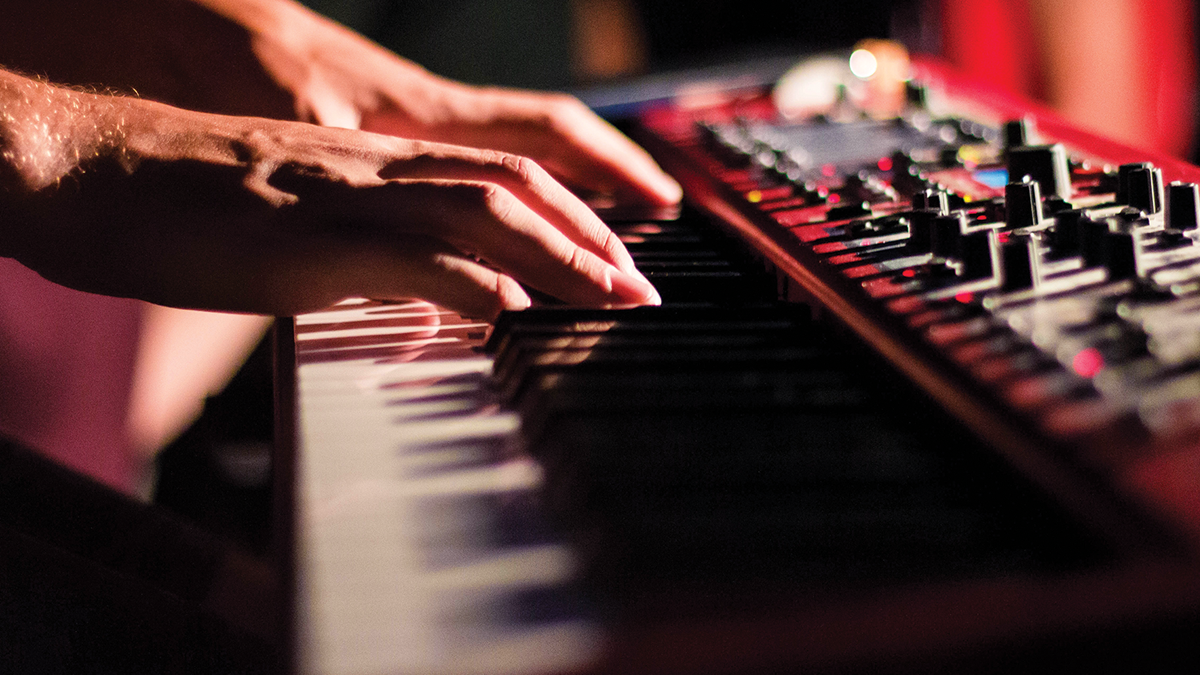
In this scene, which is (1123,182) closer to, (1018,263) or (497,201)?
(1018,263)

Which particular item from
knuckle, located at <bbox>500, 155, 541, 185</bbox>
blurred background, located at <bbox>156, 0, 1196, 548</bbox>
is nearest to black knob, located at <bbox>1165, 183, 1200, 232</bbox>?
knuckle, located at <bbox>500, 155, 541, 185</bbox>

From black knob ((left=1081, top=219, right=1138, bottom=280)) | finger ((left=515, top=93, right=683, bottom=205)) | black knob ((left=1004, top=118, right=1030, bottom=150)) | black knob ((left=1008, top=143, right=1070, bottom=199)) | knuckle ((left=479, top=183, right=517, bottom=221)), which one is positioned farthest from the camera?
finger ((left=515, top=93, right=683, bottom=205))

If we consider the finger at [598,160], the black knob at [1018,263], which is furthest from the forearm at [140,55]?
the black knob at [1018,263]

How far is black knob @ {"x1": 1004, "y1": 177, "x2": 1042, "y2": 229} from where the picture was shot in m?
0.79

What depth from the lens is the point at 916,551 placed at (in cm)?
49

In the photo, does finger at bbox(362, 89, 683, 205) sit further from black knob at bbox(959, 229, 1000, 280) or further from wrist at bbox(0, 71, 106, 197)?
black knob at bbox(959, 229, 1000, 280)

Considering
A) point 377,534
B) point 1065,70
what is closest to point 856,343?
point 377,534

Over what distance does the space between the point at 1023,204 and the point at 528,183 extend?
43 cm

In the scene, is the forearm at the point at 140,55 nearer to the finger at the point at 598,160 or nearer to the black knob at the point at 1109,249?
the finger at the point at 598,160

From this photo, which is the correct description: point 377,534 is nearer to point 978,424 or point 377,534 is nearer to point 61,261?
point 978,424

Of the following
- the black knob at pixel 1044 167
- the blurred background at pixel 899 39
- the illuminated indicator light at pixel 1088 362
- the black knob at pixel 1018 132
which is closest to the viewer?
the illuminated indicator light at pixel 1088 362

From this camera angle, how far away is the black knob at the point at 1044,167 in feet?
2.93

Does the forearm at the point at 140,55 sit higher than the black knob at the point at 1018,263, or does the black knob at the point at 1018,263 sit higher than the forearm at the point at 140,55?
the forearm at the point at 140,55

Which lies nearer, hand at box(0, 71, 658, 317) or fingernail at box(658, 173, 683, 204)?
hand at box(0, 71, 658, 317)
